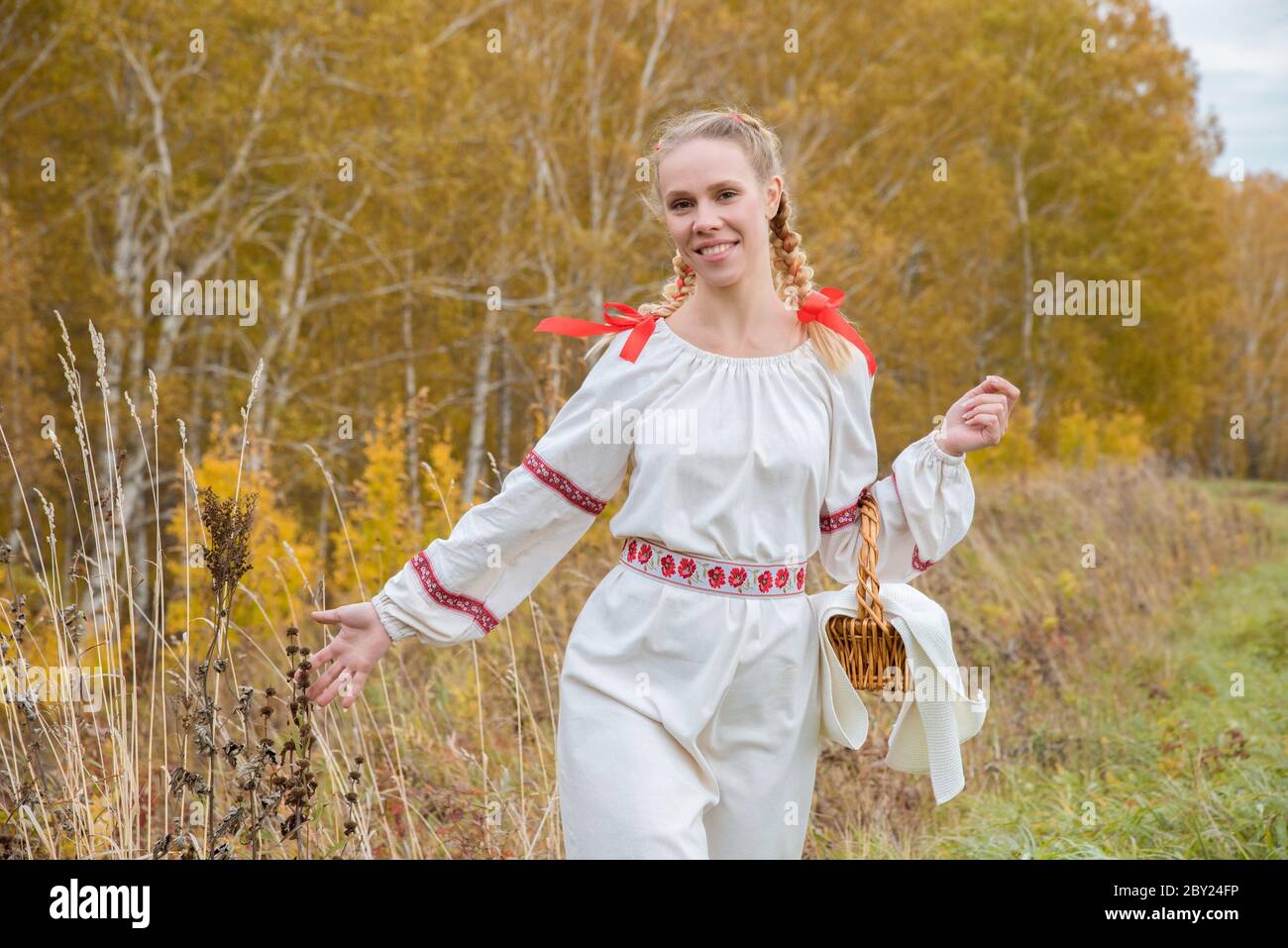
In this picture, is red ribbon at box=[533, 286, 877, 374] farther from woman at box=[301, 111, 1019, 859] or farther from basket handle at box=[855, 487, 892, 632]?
basket handle at box=[855, 487, 892, 632]

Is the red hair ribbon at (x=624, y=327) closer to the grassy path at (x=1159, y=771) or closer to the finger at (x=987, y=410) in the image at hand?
the finger at (x=987, y=410)

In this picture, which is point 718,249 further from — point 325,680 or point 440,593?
point 325,680

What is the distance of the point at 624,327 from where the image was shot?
2818mm

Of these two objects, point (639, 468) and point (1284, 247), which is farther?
point (1284, 247)

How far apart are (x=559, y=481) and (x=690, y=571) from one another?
0.33 m

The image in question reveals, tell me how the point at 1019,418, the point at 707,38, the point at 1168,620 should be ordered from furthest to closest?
the point at 1019,418, the point at 707,38, the point at 1168,620

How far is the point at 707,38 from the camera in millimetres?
16609

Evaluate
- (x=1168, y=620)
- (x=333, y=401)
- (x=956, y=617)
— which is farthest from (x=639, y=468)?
(x=333, y=401)

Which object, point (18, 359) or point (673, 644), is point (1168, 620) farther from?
point (18, 359)

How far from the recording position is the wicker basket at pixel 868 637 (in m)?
2.62

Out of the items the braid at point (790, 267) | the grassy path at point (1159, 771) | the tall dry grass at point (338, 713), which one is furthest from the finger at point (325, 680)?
the grassy path at point (1159, 771)

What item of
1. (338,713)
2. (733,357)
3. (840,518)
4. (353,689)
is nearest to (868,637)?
(840,518)

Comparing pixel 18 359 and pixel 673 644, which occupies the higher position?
pixel 18 359
